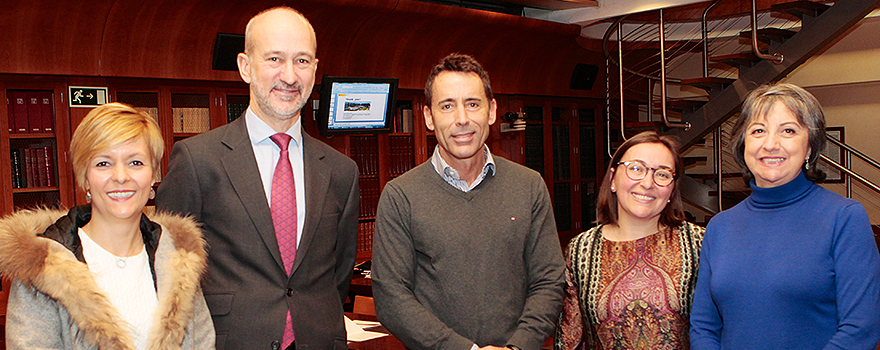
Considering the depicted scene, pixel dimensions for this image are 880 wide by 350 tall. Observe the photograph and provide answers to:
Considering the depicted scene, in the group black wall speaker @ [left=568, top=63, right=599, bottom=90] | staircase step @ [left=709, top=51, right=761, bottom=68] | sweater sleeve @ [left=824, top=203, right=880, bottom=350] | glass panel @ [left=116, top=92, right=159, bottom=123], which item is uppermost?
black wall speaker @ [left=568, top=63, right=599, bottom=90]

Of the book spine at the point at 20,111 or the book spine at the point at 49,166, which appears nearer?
the book spine at the point at 20,111

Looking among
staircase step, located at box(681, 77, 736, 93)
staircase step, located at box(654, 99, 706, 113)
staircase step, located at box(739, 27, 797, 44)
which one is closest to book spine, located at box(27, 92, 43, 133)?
staircase step, located at box(654, 99, 706, 113)

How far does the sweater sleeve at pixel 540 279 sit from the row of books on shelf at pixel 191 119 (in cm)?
411

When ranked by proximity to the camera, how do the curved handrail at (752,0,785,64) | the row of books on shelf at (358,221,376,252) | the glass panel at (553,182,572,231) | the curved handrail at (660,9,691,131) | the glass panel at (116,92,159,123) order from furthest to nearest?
the glass panel at (553,182,572,231)
the row of books on shelf at (358,221,376,252)
the curved handrail at (660,9,691,131)
the curved handrail at (752,0,785,64)
the glass panel at (116,92,159,123)

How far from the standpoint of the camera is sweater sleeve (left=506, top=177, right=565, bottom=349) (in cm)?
192

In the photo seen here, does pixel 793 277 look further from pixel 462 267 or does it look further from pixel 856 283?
pixel 462 267

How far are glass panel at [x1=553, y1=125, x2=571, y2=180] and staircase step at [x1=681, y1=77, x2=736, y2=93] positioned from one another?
7.70 feet

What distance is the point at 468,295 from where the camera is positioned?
1.92m

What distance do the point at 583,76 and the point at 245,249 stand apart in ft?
23.7

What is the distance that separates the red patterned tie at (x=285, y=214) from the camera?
6.15 feet

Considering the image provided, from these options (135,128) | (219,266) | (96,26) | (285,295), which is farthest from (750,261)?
(96,26)

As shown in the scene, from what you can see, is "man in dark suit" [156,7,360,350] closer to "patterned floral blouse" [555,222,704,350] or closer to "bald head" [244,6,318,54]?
"bald head" [244,6,318,54]

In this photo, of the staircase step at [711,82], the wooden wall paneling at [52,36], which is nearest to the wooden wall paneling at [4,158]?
the wooden wall paneling at [52,36]

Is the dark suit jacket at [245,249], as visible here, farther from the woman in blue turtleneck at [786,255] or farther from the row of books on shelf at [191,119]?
the row of books on shelf at [191,119]
